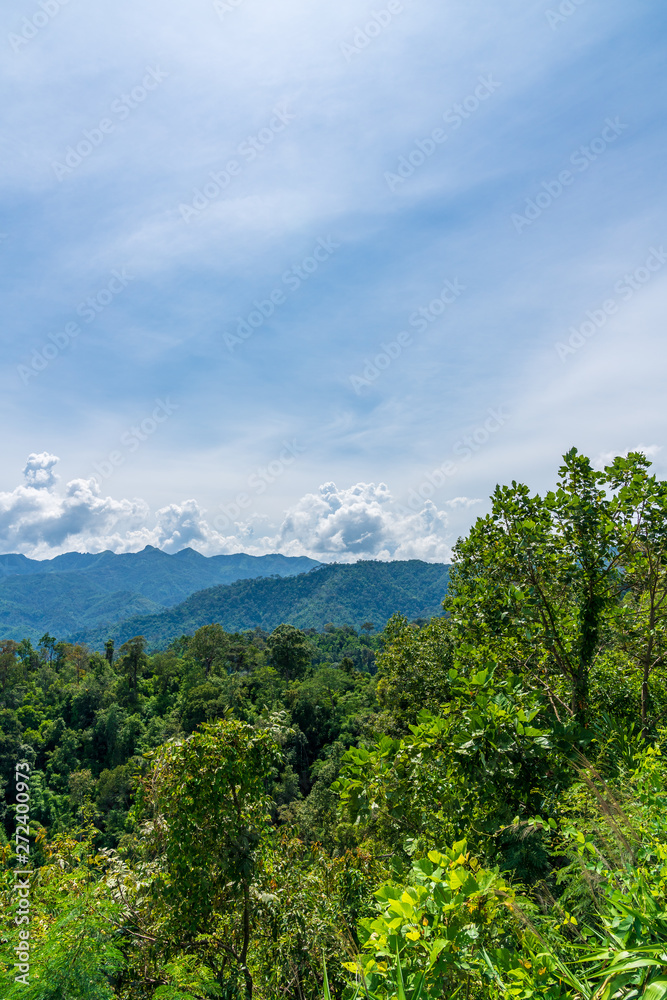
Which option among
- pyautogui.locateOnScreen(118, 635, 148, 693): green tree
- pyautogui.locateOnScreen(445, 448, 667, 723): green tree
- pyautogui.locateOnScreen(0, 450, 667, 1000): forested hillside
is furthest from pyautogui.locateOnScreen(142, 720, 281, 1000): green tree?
pyautogui.locateOnScreen(118, 635, 148, 693): green tree

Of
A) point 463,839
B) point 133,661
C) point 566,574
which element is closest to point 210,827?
point 463,839

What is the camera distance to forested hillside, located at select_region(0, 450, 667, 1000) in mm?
1794

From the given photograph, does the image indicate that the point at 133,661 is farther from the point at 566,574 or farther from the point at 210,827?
the point at 566,574

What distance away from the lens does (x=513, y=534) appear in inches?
236

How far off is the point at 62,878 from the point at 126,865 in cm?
83

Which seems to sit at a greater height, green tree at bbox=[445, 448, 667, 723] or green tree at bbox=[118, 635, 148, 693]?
green tree at bbox=[445, 448, 667, 723]

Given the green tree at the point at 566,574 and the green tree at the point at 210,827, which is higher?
the green tree at the point at 566,574

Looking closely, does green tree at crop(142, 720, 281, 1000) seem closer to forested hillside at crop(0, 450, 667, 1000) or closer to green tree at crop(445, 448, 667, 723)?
forested hillside at crop(0, 450, 667, 1000)

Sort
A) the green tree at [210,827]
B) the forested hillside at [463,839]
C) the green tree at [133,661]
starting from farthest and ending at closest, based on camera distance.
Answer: the green tree at [133,661] < the green tree at [210,827] < the forested hillside at [463,839]

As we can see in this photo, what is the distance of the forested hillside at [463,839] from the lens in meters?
1.79

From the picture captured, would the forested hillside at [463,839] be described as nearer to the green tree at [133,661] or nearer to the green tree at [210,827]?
the green tree at [210,827]

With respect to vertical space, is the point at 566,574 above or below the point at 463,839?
above

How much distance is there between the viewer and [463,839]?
9.16 feet

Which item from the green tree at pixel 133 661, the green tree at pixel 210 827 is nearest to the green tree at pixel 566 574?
the green tree at pixel 210 827
